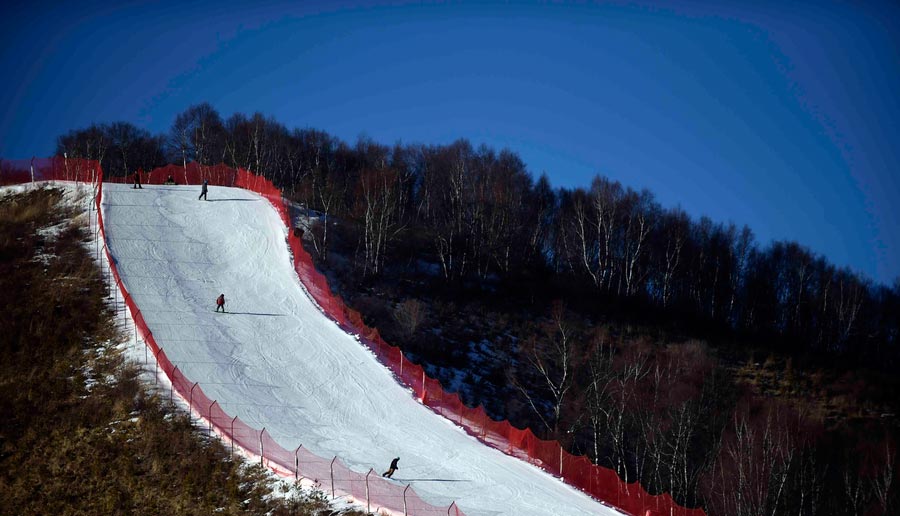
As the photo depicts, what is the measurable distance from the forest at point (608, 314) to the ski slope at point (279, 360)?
8575 mm

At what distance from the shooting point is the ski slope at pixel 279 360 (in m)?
30.2

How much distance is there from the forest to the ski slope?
28.1ft

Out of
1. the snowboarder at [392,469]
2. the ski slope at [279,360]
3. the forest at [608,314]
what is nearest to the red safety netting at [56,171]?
the ski slope at [279,360]

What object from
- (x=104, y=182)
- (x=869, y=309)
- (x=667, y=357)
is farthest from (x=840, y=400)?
(x=104, y=182)

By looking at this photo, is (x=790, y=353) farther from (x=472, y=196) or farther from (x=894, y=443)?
(x=472, y=196)

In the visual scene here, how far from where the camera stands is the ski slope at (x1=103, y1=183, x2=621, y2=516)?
3020 centimetres

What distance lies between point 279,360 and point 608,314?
35.7 m

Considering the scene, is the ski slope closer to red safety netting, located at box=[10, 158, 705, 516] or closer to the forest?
red safety netting, located at box=[10, 158, 705, 516]

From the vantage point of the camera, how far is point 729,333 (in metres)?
73.0

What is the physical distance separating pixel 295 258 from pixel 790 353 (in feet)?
135

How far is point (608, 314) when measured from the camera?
224 ft

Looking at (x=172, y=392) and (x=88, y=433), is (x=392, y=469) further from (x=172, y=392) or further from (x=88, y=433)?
(x=88, y=433)

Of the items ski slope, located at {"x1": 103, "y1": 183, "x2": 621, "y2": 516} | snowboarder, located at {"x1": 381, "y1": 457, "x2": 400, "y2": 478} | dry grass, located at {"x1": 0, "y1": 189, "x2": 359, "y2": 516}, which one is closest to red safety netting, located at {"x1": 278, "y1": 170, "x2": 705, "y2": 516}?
ski slope, located at {"x1": 103, "y1": 183, "x2": 621, "y2": 516}

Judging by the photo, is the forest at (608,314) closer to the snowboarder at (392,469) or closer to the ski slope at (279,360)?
the ski slope at (279,360)
